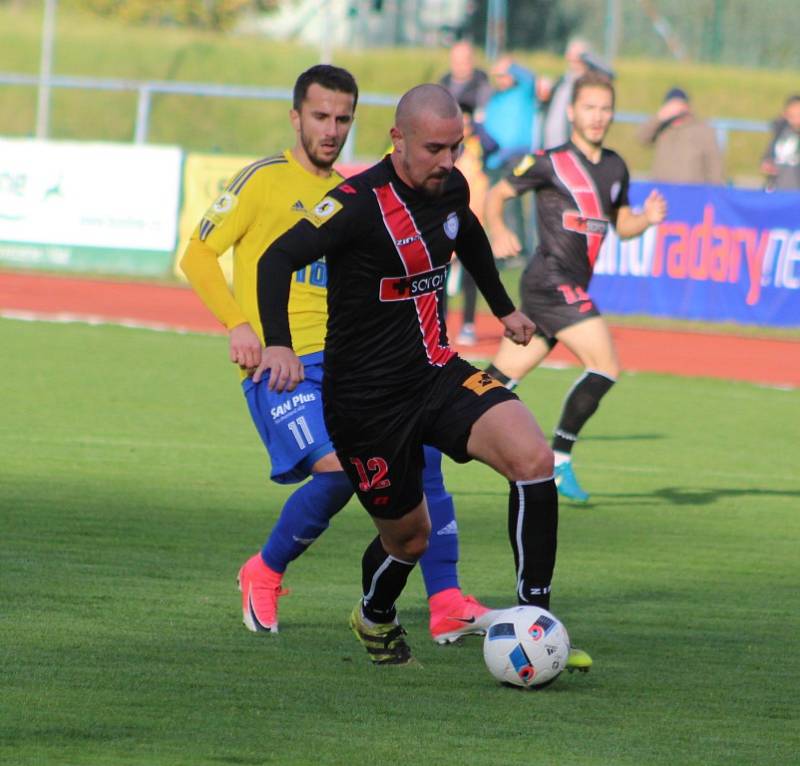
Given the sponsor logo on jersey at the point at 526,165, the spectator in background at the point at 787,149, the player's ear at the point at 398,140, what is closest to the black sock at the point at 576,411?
the sponsor logo on jersey at the point at 526,165

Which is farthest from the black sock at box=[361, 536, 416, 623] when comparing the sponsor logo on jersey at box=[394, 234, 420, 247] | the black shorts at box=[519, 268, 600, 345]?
the black shorts at box=[519, 268, 600, 345]

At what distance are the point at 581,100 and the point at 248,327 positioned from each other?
453 centimetres

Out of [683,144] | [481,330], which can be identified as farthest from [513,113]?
[481,330]

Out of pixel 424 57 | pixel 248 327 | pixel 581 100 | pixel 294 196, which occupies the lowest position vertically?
pixel 248 327

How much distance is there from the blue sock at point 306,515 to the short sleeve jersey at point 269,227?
20.1 inches

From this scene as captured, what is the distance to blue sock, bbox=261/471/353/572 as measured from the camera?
A: 6602mm

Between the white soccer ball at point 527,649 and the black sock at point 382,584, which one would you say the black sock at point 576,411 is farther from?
the white soccer ball at point 527,649

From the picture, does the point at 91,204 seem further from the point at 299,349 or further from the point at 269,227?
the point at 299,349

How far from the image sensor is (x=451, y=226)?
236 inches

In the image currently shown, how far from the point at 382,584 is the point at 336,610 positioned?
816 mm

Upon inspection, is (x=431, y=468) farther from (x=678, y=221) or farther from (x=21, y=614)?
(x=678, y=221)

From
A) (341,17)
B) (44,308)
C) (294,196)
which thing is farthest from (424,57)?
(294,196)

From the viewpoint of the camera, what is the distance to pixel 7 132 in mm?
42250

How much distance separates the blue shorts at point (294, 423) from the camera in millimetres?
6602
